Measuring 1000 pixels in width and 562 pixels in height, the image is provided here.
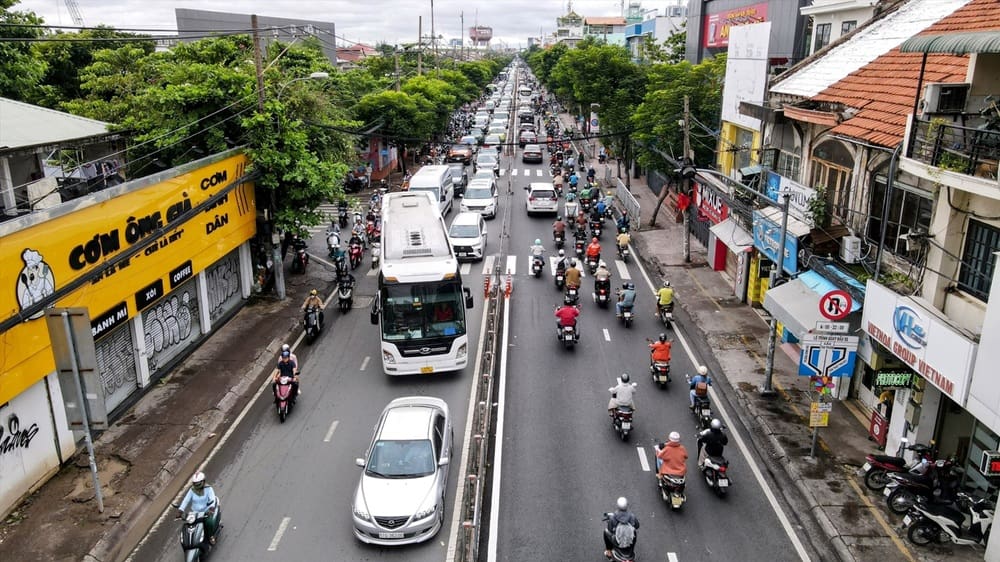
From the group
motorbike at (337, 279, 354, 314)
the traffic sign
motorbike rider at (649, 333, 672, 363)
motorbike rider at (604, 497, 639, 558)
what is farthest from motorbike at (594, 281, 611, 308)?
motorbike rider at (604, 497, 639, 558)

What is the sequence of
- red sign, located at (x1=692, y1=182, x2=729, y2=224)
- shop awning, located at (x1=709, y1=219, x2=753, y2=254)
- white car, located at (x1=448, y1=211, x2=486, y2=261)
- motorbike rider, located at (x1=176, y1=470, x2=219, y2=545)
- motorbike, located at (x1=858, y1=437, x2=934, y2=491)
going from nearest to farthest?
motorbike rider, located at (x1=176, y1=470, x2=219, y2=545)
motorbike, located at (x1=858, y1=437, x2=934, y2=491)
shop awning, located at (x1=709, y1=219, x2=753, y2=254)
red sign, located at (x1=692, y1=182, x2=729, y2=224)
white car, located at (x1=448, y1=211, x2=486, y2=261)

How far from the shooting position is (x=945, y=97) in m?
13.3

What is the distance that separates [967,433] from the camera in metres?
13.3

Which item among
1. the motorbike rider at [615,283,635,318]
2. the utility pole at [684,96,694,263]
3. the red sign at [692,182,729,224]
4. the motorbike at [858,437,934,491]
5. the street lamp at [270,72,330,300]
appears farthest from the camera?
the red sign at [692,182,729,224]

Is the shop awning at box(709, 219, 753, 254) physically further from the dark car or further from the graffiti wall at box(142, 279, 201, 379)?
the dark car

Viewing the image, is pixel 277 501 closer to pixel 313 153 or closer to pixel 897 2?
pixel 313 153

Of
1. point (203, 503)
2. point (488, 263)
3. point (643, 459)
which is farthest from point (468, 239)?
point (203, 503)

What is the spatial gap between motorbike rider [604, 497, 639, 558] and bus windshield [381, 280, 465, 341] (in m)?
7.79

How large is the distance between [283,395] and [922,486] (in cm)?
1284

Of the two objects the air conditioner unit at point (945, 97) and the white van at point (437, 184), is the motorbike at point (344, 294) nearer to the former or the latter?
the white van at point (437, 184)

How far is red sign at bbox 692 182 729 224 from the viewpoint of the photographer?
1024 inches

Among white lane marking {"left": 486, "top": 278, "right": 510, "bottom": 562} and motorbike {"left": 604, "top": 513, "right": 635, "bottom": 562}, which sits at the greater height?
motorbike {"left": 604, "top": 513, "right": 635, "bottom": 562}

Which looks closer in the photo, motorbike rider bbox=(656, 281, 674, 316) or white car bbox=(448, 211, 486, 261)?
motorbike rider bbox=(656, 281, 674, 316)

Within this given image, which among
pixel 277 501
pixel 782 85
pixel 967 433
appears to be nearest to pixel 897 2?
pixel 782 85
